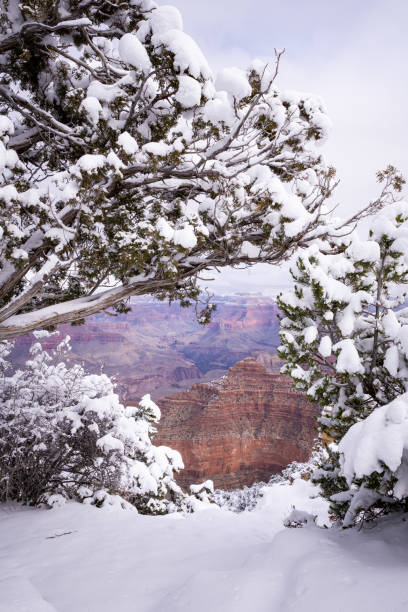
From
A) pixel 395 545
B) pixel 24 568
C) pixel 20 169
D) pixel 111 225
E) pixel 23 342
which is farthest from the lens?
pixel 23 342

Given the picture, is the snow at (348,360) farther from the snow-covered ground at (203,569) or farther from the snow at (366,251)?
the snow-covered ground at (203,569)

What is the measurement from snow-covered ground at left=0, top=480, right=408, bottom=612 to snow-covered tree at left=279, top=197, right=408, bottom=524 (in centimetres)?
47

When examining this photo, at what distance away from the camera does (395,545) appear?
2756 mm

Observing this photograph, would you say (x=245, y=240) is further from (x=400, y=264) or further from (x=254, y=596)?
(x=254, y=596)

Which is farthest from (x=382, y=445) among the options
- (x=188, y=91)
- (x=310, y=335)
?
(x=188, y=91)

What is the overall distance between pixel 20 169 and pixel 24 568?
4.65 meters

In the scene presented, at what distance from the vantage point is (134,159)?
428 cm

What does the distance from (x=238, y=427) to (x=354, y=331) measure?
168 ft

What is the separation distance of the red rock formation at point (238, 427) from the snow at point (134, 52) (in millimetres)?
47082

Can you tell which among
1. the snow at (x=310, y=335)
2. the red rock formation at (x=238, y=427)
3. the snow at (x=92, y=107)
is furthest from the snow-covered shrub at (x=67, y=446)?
the red rock formation at (x=238, y=427)

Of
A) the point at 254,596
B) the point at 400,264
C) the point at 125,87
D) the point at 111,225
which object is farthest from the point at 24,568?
the point at 125,87

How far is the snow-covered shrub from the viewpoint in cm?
704

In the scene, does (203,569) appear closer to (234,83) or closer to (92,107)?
(92,107)

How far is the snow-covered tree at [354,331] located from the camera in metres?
2.95
